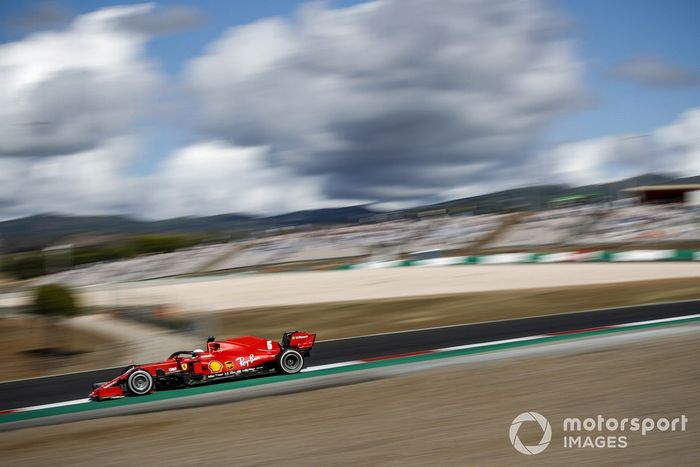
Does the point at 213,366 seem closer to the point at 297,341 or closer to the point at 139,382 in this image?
the point at 139,382

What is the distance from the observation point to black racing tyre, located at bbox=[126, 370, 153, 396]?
10.8 metres

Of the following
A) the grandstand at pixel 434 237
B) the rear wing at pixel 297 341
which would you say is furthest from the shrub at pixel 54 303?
the grandstand at pixel 434 237

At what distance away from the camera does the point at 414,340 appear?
15.8 metres

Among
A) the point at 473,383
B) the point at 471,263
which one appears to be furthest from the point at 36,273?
the point at 473,383

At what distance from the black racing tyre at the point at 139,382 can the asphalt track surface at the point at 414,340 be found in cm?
137

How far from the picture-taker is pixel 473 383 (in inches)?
376

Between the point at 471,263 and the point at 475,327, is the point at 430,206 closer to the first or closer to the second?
the point at 471,263

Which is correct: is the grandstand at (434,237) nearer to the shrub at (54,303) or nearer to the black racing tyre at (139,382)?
the shrub at (54,303)

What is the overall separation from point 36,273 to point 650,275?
60358 mm

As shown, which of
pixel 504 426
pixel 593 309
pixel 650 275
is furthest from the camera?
pixel 650 275

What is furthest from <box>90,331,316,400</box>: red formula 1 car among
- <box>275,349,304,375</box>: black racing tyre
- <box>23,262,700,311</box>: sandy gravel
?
<box>23,262,700,311</box>: sandy gravel

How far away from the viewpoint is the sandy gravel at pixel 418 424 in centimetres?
634

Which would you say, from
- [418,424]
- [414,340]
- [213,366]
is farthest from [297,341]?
[418,424]

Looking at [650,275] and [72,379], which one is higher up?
[72,379]
